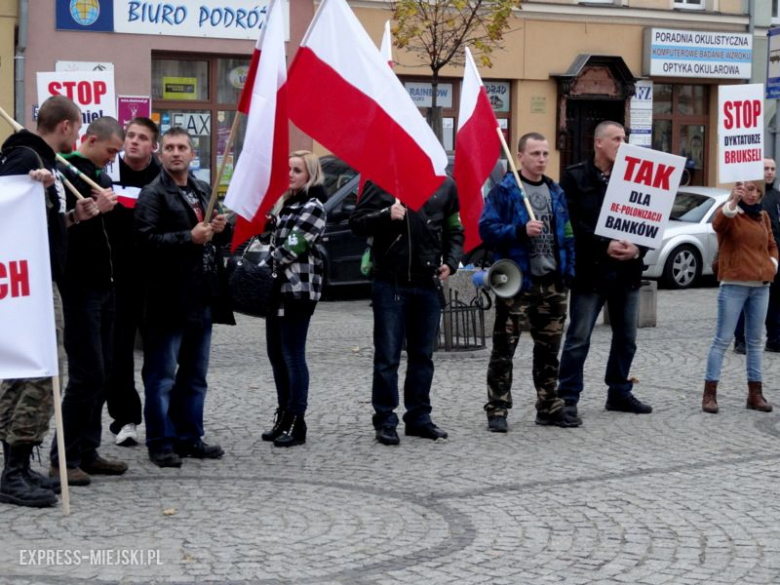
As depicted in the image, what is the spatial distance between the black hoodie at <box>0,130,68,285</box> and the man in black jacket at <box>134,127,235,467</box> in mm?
834

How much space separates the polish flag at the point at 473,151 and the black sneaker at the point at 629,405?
172cm

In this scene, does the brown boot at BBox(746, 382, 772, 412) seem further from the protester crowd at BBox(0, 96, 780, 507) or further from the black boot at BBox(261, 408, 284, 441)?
the black boot at BBox(261, 408, 284, 441)

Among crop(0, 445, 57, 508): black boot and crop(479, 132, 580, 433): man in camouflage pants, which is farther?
crop(479, 132, 580, 433): man in camouflage pants

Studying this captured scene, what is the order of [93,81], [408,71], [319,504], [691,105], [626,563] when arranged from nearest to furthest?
[626,563], [319,504], [93,81], [408,71], [691,105]

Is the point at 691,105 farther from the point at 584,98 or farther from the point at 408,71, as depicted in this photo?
the point at 408,71

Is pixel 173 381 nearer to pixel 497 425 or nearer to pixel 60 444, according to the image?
pixel 60 444

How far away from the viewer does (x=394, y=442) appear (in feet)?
28.5

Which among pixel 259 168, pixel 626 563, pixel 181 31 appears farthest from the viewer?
pixel 181 31

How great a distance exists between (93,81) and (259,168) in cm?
489

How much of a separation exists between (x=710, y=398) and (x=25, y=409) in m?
5.07

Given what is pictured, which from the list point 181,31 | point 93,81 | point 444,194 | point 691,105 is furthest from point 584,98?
point 444,194

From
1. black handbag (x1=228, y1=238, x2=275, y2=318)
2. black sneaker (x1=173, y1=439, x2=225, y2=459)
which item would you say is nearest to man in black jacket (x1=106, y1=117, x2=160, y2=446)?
black sneaker (x1=173, y1=439, x2=225, y2=459)

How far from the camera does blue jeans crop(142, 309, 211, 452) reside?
798 centimetres

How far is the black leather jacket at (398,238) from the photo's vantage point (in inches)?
341
